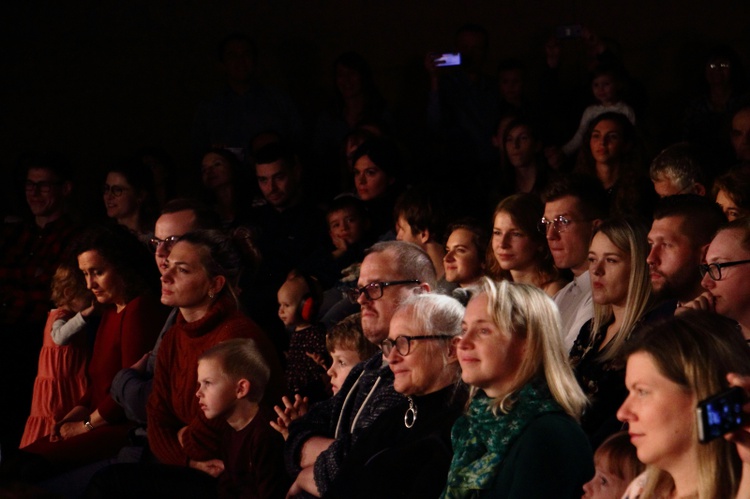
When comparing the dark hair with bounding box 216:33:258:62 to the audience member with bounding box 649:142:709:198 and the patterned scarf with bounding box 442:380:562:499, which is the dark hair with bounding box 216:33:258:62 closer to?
the audience member with bounding box 649:142:709:198

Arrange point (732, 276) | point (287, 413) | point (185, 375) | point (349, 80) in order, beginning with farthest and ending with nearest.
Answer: point (349, 80)
point (185, 375)
point (287, 413)
point (732, 276)

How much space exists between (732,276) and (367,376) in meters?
1.21

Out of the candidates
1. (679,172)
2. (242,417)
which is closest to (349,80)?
(679,172)

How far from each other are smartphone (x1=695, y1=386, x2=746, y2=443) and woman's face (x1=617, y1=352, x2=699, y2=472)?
353 millimetres

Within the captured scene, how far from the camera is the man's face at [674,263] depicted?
358 cm

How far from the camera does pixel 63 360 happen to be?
555 cm

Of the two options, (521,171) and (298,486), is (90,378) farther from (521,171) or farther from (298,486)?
(521,171)

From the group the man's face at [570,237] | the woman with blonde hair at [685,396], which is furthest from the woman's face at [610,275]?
the woman with blonde hair at [685,396]

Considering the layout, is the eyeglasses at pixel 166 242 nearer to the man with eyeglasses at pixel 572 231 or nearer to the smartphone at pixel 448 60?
the man with eyeglasses at pixel 572 231

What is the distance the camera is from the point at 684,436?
228cm

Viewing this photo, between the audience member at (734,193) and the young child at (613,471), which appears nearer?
the young child at (613,471)

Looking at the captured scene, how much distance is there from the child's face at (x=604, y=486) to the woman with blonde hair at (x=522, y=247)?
166cm

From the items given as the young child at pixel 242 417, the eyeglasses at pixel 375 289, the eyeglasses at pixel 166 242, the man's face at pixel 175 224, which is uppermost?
the man's face at pixel 175 224

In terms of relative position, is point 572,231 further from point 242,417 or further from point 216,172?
point 216,172
